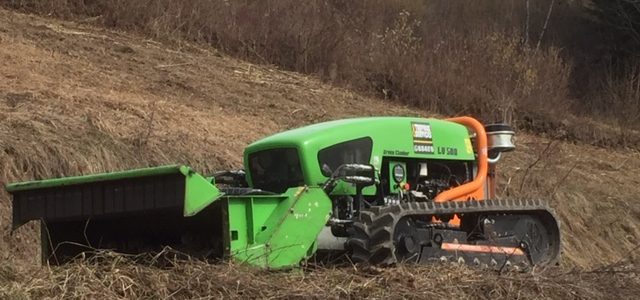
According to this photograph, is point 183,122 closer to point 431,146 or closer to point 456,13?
point 431,146

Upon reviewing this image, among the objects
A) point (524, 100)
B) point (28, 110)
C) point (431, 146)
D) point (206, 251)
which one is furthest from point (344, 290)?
point (524, 100)

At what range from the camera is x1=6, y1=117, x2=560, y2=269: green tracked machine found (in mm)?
6383

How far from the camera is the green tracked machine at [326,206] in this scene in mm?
6383

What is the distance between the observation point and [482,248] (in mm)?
7914

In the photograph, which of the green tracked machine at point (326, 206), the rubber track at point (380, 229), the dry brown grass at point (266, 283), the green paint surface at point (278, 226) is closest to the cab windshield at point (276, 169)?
the green tracked machine at point (326, 206)

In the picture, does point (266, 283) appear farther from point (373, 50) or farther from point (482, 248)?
point (373, 50)

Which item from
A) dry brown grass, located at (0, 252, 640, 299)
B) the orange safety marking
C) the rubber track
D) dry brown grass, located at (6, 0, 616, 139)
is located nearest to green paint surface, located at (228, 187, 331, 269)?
dry brown grass, located at (0, 252, 640, 299)

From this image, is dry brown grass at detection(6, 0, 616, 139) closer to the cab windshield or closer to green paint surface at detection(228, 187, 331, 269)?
the cab windshield

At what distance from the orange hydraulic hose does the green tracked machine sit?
0.01 meters

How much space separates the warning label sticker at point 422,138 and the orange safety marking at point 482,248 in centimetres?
94

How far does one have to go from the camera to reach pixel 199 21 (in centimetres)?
1734

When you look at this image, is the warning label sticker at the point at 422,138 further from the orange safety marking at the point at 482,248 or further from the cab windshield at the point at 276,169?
the cab windshield at the point at 276,169

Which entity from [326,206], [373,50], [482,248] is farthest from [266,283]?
[373,50]

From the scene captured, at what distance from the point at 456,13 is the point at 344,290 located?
2458cm
